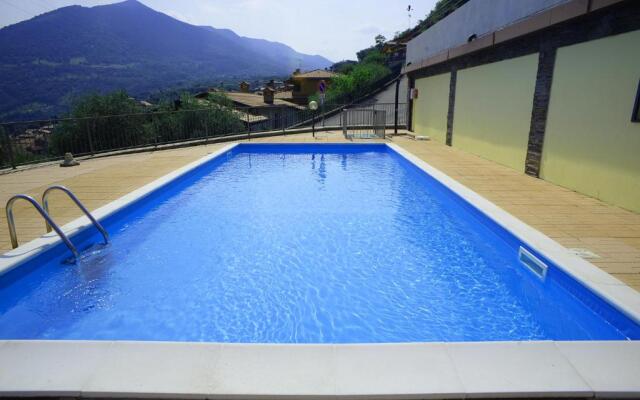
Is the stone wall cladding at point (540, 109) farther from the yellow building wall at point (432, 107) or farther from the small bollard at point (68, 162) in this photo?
the small bollard at point (68, 162)

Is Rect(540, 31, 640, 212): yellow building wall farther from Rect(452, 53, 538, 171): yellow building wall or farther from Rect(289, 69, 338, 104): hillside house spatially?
Rect(289, 69, 338, 104): hillside house

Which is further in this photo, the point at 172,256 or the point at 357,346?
the point at 172,256

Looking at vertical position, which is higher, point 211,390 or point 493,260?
A: point 211,390

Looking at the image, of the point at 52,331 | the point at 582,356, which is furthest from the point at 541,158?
the point at 52,331

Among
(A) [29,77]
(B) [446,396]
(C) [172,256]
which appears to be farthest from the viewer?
(A) [29,77]

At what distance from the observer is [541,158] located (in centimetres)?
757

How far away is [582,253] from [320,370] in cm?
338

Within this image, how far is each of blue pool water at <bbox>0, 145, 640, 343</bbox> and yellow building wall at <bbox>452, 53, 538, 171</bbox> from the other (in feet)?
9.72

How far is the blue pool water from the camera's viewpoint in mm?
3559

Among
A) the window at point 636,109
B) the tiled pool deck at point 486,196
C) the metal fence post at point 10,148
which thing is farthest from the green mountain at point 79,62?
the window at point 636,109

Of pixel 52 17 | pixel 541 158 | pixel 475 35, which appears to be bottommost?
pixel 541 158

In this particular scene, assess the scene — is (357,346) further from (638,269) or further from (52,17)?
(52,17)

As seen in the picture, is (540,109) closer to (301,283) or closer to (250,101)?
(301,283)

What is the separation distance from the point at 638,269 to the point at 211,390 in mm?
4083
